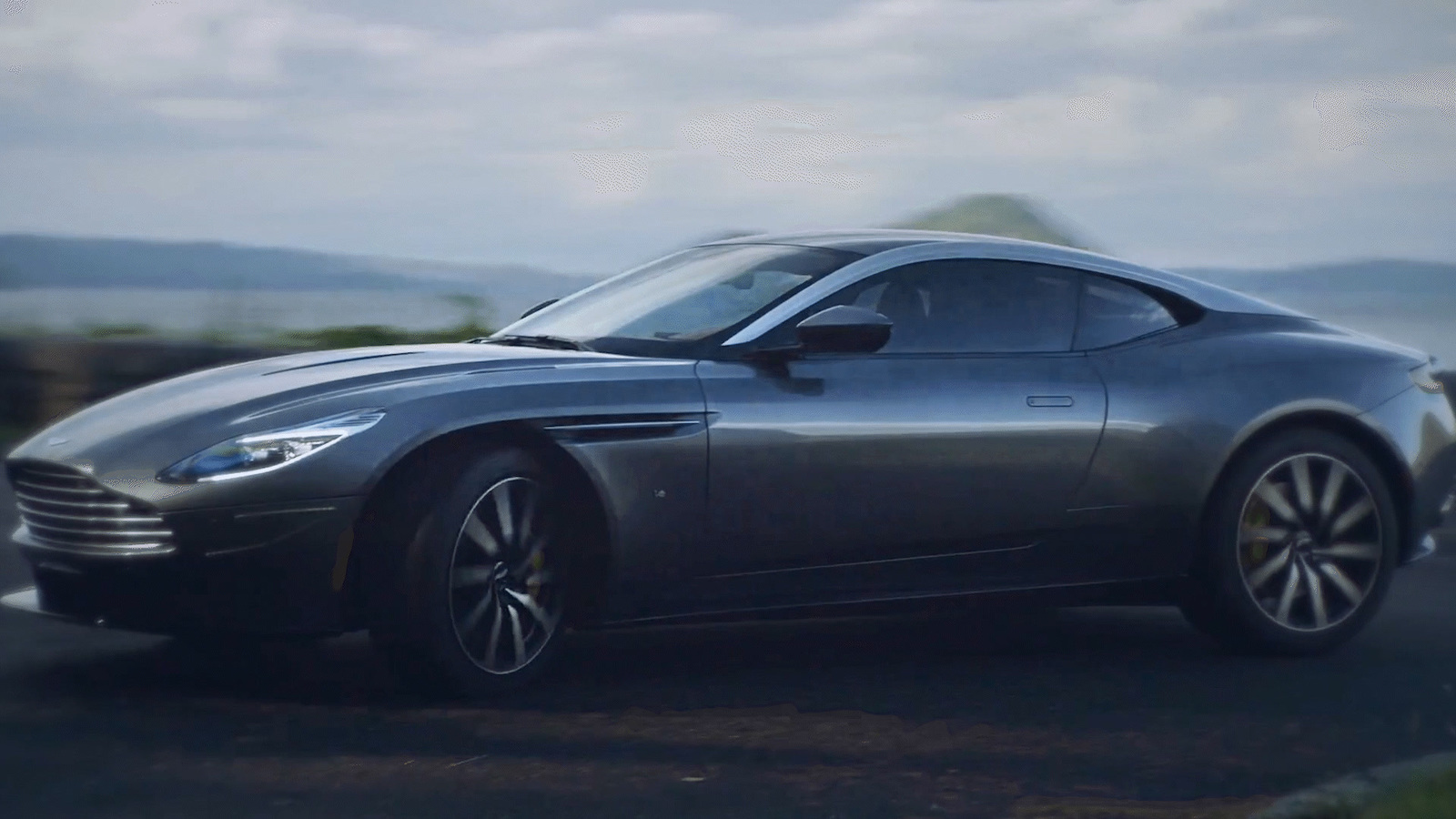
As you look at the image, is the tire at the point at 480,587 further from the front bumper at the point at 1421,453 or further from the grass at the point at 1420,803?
the front bumper at the point at 1421,453

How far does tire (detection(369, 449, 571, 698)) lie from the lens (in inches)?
206

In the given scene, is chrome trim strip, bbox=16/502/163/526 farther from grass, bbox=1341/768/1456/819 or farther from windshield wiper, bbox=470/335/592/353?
grass, bbox=1341/768/1456/819

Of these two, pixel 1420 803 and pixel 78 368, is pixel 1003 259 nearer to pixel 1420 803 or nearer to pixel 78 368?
pixel 1420 803

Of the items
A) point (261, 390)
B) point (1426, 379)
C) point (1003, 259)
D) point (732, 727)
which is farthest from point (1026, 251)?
point (261, 390)

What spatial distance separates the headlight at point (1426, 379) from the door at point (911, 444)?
1432mm

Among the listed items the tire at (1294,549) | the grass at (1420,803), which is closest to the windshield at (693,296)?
the tire at (1294,549)

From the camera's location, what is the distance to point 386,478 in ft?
17.4

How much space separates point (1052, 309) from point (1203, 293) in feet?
2.34

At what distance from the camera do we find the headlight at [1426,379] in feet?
23.2

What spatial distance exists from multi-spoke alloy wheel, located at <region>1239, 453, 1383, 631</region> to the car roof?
0.67 m

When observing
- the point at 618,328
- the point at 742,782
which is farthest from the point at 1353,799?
the point at 618,328

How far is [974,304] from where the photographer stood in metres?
6.46

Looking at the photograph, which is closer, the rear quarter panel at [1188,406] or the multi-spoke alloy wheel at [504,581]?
the multi-spoke alloy wheel at [504,581]

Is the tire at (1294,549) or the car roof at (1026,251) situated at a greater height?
the car roof at (1026,251)
